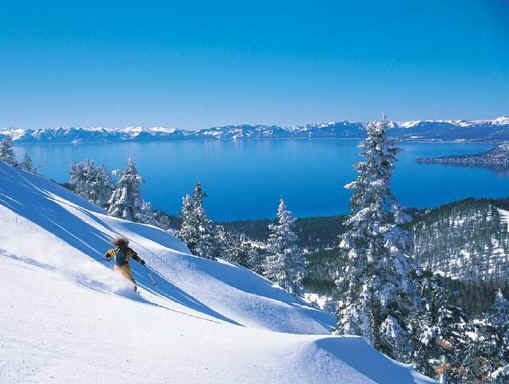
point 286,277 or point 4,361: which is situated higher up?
point 4,361

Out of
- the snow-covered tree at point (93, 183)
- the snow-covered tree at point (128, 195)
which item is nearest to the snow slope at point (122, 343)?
the snow-covered tree at point (128, 195)

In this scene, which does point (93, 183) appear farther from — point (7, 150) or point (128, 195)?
point (128, 195)

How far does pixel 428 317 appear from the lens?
18.1m

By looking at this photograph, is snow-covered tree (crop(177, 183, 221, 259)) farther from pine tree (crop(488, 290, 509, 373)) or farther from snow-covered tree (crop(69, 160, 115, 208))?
pine tree (crop(488, 290, 509, 373))

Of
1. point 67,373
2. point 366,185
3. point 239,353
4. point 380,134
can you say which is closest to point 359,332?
point 366,185

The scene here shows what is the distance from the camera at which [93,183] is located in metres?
58.7

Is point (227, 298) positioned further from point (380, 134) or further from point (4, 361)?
point (4, 361)

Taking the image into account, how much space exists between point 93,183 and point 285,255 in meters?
37.1

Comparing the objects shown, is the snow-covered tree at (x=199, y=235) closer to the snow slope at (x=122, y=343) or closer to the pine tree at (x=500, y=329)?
the snow slope at (x=122, y=343)

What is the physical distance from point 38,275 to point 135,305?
10.6ft

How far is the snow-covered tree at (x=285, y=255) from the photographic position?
37531mm

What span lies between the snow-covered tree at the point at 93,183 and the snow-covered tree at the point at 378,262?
50.5m

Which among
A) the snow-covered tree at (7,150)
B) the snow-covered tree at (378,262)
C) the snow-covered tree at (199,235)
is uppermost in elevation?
the snow-covered tree at (7,150)

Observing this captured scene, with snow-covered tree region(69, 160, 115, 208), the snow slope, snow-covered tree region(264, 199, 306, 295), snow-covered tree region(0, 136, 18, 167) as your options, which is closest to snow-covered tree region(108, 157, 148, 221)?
snow-covered tree region(69, 160, 115, 208)
